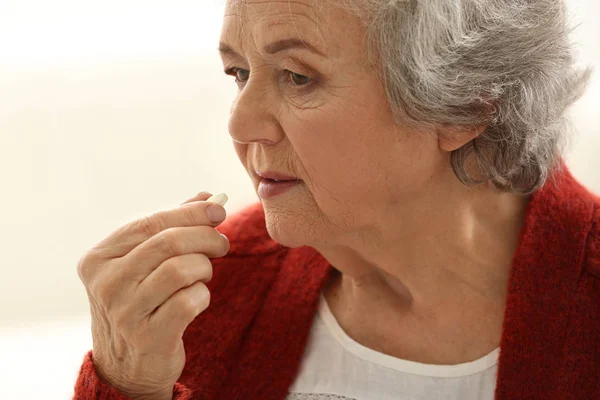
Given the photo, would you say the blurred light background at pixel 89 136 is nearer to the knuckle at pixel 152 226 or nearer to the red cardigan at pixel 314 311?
the red cardigan at pixel 314 311

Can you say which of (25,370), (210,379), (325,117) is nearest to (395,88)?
(325,117)

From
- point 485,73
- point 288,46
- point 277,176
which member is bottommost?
point 277,176

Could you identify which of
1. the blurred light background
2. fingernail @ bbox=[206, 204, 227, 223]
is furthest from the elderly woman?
the blurred light background

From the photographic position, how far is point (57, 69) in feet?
7.29

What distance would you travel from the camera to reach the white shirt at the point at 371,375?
150 centimetres

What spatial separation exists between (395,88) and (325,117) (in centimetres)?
12

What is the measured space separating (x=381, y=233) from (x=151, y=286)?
412 millimetres

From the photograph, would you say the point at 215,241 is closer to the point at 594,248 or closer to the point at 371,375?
the point at 371,375

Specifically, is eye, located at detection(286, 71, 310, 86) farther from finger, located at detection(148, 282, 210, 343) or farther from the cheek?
finger, located at detection(148, 282, 210, 343)

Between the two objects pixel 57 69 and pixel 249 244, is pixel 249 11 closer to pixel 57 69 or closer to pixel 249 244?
pixel 249 244

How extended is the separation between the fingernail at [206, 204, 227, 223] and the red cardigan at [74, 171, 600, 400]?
0.28 m

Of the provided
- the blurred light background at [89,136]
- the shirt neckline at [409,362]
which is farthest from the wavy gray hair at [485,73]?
the blurred light background at [89,136]

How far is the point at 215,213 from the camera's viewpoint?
1424 mm

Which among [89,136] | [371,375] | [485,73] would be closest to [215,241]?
[371,375]
